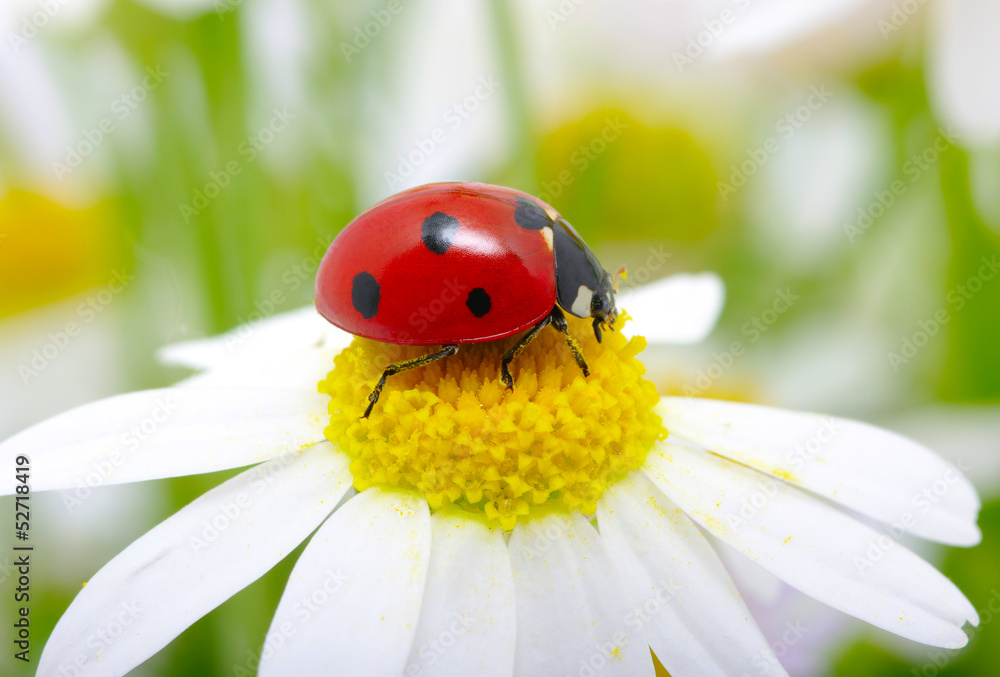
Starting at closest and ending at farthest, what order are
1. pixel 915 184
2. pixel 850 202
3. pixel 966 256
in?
pixel 966 256
pixel 915 184
pixel 850 202

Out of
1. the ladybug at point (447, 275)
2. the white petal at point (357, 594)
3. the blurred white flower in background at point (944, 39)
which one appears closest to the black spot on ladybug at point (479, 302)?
the ladybug at point (447, 275)

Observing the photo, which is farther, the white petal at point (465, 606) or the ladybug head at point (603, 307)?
the ladybug head at point (603, 307)

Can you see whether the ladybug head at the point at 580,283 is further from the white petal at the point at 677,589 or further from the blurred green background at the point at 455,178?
the blurred green background at the point at 455,178

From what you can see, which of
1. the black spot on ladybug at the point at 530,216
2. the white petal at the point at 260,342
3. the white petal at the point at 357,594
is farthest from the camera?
the white petal at the point at 260,342

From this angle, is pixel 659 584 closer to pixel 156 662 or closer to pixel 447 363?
pixel 447 363

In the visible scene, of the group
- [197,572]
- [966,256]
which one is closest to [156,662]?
[197,572]

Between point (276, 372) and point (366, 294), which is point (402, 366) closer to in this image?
point (366, 294)
